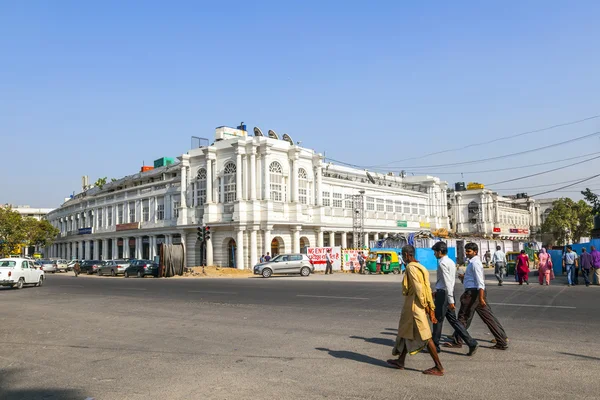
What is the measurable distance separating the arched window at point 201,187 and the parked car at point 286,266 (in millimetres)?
16555

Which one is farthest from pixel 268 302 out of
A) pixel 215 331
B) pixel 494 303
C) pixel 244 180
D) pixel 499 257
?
pixel 244 180

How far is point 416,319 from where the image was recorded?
269 inches

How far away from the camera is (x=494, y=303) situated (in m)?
15.1

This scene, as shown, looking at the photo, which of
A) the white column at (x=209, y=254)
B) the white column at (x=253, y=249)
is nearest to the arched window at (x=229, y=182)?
the white column at (x=253, y=249)

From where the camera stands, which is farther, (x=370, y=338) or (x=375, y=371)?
(x=370, y=338)

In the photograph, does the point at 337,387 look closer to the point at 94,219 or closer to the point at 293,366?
the point at 293,366

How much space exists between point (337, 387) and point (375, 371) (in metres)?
0.95

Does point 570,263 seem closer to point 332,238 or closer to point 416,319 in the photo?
point 416,319

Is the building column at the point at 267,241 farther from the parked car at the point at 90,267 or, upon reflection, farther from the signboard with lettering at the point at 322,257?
the parked car at the point at 90,267

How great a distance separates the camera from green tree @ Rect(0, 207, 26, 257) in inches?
2462

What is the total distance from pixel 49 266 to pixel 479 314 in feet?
182

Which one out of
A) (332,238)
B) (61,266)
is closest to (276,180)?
(332,238)

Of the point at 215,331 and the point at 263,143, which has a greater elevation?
the point at 263,143

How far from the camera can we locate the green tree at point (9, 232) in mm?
62531
